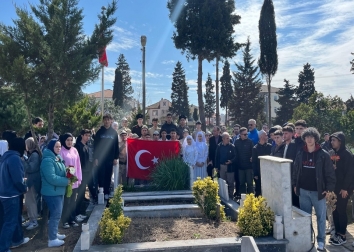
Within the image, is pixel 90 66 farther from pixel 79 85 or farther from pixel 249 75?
pixel 249 75

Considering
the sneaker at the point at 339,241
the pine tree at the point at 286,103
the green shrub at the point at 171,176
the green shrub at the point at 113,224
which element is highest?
the pine tree at the point at 286,103

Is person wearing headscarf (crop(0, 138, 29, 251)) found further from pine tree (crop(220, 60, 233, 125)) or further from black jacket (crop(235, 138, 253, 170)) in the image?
pine tree (crop(220, 60, 233, 125))

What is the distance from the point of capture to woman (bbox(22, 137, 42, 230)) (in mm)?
6121

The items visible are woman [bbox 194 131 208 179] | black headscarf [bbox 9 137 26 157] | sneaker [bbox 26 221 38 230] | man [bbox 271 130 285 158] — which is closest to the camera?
black headscarf [bbox 9 137 26 157]

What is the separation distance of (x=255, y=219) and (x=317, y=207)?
1.17 metres

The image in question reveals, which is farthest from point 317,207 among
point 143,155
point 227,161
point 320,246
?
point 143,155

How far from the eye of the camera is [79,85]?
6289 mm

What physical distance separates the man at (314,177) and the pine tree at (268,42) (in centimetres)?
2504

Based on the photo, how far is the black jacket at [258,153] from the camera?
7.50 metres

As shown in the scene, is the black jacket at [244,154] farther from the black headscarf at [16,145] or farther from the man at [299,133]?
the black headscarf at [16,145]

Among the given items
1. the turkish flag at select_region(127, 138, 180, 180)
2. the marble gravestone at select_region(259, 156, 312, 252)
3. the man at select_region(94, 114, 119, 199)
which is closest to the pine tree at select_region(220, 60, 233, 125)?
the turkish flag at select_region(127, 138, 180, 180)

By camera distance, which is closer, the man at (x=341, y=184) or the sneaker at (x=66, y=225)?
the man at (x=341, y=184)

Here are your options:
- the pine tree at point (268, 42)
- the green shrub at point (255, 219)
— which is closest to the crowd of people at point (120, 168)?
the green shrub at point (255, 219)

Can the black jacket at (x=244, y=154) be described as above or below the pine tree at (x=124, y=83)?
below
